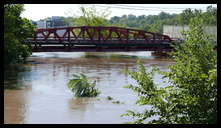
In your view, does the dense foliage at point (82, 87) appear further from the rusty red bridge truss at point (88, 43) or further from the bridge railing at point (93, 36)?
the rusty red bridge truss at point (88, 43)

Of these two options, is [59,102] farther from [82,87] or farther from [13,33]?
[13,33]

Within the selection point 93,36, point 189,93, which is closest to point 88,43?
point 93,36

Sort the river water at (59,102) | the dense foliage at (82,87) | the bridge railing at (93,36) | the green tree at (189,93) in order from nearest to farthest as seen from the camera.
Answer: the green tree at (189,93), the river water at (59,102), the dense foliage at (82,87), the bridge railing at (93,36)

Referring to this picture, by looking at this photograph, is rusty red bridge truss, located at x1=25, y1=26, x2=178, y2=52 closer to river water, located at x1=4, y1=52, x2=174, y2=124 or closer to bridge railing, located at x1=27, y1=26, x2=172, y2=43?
bridge railing, located at x1=27, y1=26, x2=172, y2=43

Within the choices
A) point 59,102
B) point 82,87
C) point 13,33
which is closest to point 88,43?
point 13,33

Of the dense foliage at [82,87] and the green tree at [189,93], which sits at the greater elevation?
the green tree at [189,93]

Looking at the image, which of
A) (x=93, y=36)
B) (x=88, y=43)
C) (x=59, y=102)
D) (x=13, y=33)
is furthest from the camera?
(x=93, y=36)

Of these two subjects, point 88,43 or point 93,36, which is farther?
point 93,36

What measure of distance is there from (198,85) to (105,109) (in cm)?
1143

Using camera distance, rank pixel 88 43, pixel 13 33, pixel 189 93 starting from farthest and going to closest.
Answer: pixel 88 43 → pixel 13 33 → pixel 189 93

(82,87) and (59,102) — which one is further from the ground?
(82,87)

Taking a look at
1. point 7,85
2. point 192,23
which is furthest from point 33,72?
point 192,23

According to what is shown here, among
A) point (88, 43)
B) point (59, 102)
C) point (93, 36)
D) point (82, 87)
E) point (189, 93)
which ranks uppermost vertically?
point (93, 36)

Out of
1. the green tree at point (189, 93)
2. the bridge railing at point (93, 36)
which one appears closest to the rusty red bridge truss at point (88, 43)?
the bridge railing at point (93, 36)
